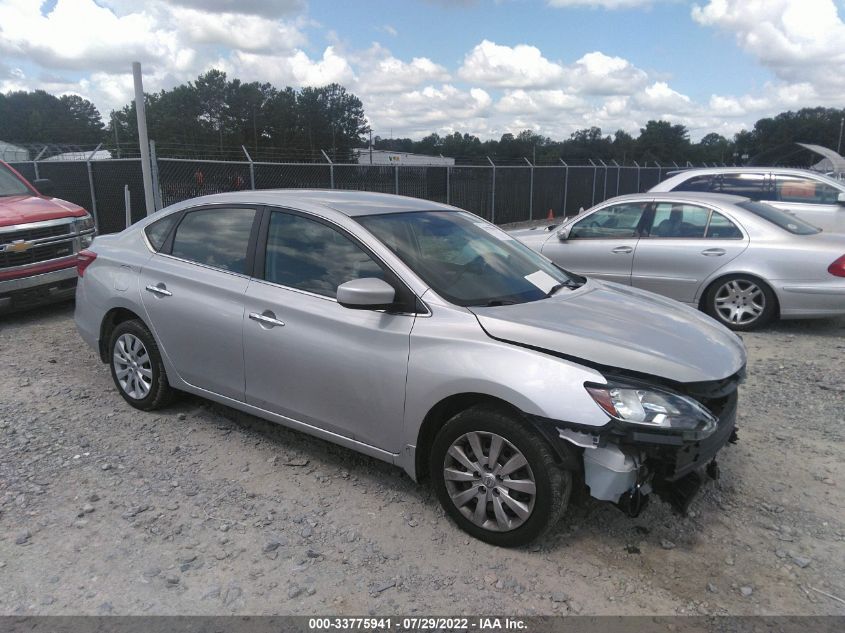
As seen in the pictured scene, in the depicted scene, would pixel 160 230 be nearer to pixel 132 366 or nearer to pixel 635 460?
pixel 132 366

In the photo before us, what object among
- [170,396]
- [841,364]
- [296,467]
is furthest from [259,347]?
[841,364]

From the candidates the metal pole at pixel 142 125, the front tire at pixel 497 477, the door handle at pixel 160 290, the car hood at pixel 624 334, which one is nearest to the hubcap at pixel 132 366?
the door handle at pixel 160 290

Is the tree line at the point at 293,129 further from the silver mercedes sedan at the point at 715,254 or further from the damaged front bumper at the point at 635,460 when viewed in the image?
the damaged front bumper at the point at 635,460

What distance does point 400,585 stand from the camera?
286 cm

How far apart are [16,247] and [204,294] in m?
4.31

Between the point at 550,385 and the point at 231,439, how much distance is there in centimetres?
242

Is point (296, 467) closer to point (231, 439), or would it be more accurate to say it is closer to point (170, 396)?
point (231, 439)

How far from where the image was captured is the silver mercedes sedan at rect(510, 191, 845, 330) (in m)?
6.66

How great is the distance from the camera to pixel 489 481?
303 cm

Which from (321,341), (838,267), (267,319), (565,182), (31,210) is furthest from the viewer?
(565,182)

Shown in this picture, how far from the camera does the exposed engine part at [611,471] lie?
2766 millimetres

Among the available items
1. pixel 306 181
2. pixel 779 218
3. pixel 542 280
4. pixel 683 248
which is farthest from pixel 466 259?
pixel 306 181

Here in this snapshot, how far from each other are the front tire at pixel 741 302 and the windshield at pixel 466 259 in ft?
11.6

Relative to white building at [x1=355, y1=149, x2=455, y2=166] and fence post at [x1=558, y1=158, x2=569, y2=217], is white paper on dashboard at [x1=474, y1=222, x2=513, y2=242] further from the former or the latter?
fence post at [x1=558, y1=158, x2=569, y2=217]
